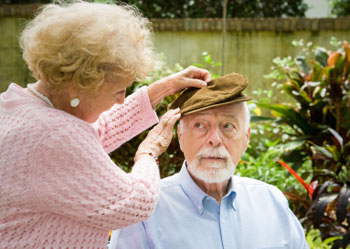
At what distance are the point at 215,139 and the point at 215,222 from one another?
1.17 feet

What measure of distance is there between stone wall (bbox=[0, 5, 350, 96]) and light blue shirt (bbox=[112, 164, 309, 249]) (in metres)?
4.59

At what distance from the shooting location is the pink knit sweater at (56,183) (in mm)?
1223

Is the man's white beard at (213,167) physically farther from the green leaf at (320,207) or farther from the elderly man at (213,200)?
the green leaf at (320,207)

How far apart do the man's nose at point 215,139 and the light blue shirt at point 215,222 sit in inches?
8.0

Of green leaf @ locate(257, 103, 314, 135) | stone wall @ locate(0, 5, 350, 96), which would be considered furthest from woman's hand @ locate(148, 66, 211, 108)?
stone wall @ locate(0, 5, 350, 96)

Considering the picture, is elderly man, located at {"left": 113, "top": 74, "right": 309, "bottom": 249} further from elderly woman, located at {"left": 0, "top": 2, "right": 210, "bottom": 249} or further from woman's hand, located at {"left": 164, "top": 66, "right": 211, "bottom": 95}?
elderly woman, located at {"left": 0, "top": 2, "right": 210, "bottom": 249}

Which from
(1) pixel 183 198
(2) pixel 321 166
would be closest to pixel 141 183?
(1) pixel 183 198

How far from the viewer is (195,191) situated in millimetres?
1819

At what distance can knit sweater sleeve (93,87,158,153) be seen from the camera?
1797mm

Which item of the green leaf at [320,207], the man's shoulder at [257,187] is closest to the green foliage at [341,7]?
the green leaf at [320,207]

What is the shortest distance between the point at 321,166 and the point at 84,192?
3.00 metres

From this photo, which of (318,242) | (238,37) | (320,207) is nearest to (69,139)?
(320,207)

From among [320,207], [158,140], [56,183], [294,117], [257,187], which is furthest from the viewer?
[294,117]

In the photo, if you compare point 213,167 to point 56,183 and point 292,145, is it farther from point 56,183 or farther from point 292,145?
point 292,145
